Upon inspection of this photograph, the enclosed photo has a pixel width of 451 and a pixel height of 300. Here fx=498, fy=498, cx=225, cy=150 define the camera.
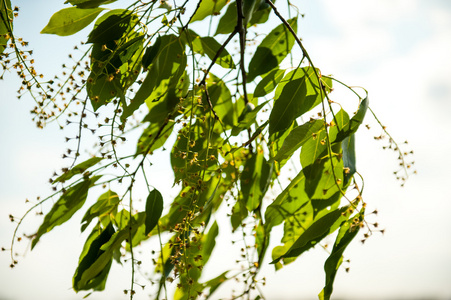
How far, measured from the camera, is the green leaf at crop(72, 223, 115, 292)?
986mm

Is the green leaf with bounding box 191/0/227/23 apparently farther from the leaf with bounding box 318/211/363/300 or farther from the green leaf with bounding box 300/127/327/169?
the leaf with bounding box 318/211/363/300

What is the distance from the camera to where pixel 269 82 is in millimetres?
1062

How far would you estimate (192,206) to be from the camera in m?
1.00

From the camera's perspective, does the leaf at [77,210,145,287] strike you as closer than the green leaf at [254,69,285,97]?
Yes

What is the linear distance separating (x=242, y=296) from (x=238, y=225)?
179 mm


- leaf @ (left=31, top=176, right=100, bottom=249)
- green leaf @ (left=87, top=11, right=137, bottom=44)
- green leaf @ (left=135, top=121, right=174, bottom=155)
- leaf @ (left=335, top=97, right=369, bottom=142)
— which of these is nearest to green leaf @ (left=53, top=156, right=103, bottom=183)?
leaf @ (left=31, top=176, right=100, bottom=249)

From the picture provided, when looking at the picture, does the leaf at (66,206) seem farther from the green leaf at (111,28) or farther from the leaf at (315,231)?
the leaf at (315,231)

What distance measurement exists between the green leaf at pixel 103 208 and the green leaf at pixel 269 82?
1.27 feet

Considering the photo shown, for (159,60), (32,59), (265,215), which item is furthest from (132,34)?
(265,215)

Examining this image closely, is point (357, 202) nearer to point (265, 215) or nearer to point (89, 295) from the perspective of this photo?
point (265, 215)

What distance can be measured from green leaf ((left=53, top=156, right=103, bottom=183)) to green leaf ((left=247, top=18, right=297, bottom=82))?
0.38 m


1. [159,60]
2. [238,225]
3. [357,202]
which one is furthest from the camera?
[238,225]

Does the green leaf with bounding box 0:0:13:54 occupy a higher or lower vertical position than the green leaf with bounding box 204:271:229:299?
higher

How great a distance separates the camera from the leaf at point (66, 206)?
1.00m
